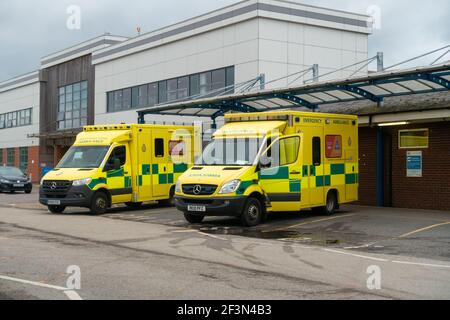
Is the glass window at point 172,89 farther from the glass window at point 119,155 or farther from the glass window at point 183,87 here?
the glass window at point 119,155

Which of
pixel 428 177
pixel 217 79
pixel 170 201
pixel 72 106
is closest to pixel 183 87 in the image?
pixel 217 79

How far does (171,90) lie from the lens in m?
34.9

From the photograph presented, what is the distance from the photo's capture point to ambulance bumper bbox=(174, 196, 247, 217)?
14.1 meters

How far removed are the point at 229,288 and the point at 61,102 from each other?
44.1 metres

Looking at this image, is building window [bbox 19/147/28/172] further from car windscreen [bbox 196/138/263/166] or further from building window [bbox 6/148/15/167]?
car windscreen [bbox 196/138/263/166]

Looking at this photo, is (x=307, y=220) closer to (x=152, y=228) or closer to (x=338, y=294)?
(x=152, y=228)

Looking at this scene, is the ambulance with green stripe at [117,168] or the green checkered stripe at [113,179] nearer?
the ambulance with green stripe at [117,168]

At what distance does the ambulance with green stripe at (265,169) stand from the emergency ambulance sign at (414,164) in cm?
300

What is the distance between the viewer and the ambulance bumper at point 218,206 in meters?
14.1

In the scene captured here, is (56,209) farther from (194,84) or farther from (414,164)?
(194,84)

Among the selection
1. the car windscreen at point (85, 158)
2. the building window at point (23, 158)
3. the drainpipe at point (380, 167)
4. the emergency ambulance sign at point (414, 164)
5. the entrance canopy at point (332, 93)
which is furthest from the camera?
the building window at point (23, 158)

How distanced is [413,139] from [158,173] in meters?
8.05

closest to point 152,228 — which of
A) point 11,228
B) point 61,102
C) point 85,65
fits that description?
point 11,228

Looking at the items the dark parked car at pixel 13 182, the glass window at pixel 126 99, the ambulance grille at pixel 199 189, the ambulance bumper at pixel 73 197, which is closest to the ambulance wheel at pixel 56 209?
the ambulance bumper at pixel 73 197
